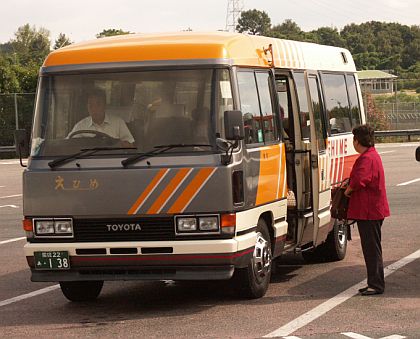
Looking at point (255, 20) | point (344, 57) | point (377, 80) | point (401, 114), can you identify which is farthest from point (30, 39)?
point (344, 57)

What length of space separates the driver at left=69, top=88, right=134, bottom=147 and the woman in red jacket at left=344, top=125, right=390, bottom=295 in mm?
2274

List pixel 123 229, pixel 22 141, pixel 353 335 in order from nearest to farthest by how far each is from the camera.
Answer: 1. pixel 353 335
2. pixel 123 229
3. pixel 22 141

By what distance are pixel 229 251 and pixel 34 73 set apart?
40.3 metres

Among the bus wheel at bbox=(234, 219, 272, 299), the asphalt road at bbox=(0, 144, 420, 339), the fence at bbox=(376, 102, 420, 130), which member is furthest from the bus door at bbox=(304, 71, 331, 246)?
the fence at bbox=(376, 102, 420, 130)

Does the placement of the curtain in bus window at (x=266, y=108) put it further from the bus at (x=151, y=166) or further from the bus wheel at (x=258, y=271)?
the bus wheel at (x=258, y=271)

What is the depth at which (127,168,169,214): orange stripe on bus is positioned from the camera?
1044 cm

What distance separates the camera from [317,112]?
530 inches

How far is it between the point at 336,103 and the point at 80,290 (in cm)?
472

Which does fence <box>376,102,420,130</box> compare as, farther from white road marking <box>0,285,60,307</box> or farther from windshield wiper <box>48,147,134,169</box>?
windshield wiper <box>48,147,134,169</box>

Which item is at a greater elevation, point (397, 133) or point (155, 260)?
point (155, 260)

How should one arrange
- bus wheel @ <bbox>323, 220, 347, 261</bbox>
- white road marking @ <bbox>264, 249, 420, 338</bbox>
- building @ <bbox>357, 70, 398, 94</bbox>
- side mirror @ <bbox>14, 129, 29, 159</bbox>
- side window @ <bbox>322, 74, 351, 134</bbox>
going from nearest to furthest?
white road marking @ <bbox>264, 249, 420, 338</bbox> → side mirror @ <bbox>14, 129, 29, 159</bbox> → bus wheel @ <bbox>323, 220, 347, 261</bbox> → side window @ <bbox>322, 74, 351, 134</bbox> → building @ <bbox>357, 70, 398, 94</bbox>

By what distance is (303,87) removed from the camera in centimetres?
1308

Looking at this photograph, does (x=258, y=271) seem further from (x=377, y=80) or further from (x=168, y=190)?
(x=377, y=80)

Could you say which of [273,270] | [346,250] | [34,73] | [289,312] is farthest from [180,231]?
[34,73]
